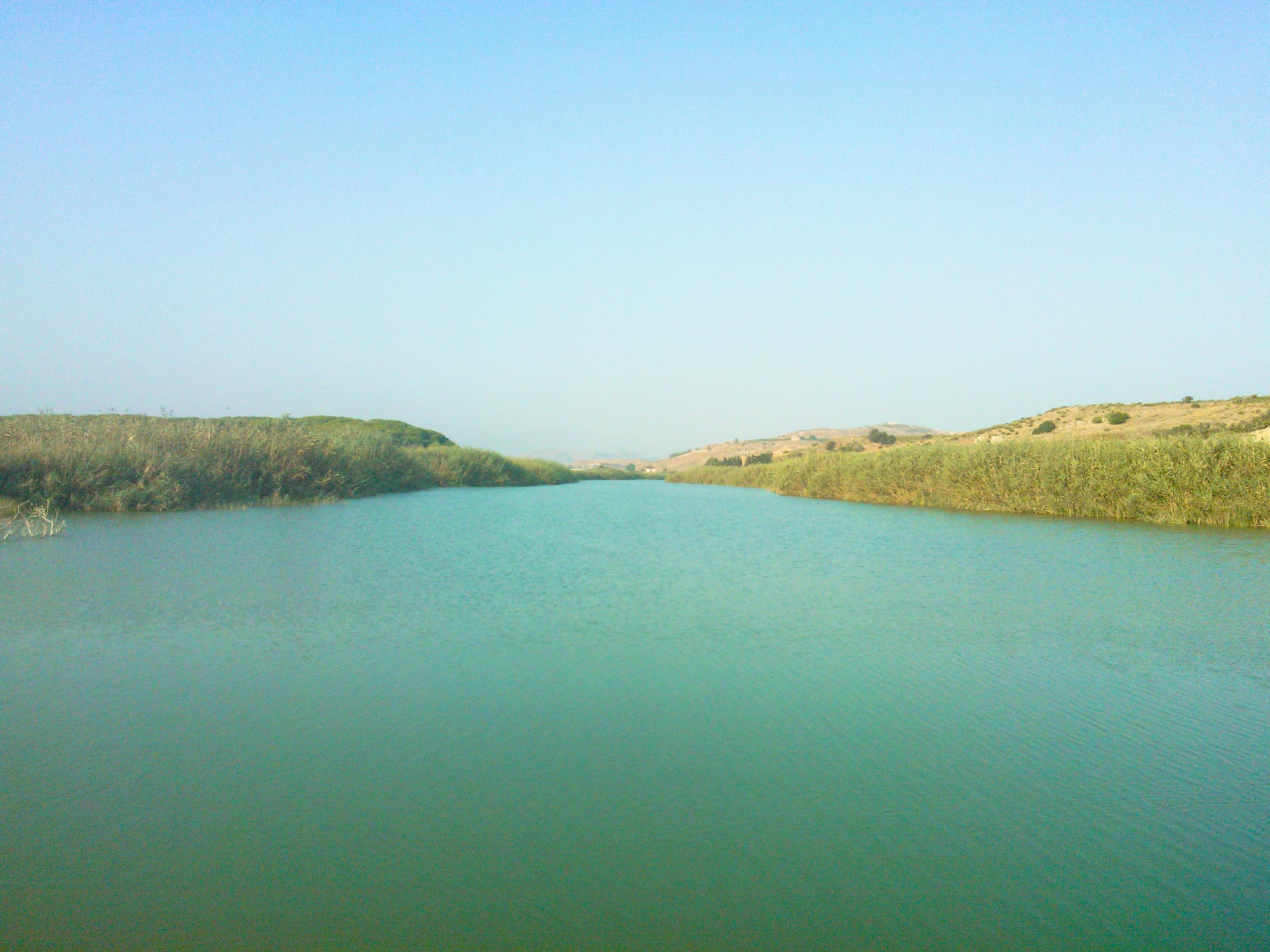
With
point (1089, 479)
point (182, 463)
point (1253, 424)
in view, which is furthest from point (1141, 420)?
point (182, 463)

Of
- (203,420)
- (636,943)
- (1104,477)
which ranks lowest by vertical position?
(636,943)

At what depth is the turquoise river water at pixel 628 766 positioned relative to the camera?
2.40 meters

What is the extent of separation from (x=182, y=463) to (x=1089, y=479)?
19.0 meters

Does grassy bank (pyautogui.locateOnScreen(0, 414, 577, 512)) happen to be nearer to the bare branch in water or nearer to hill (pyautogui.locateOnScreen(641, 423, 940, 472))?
the bare branch in water

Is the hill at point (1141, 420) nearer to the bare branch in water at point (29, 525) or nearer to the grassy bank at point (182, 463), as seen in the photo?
the grassy bank at point (182, 463)

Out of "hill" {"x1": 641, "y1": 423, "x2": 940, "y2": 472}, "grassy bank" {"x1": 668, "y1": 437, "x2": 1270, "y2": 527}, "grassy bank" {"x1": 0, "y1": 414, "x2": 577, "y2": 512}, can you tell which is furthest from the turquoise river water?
"hill" {"x1": 641, "y1": 423, "x2": 940, "y2": 472}

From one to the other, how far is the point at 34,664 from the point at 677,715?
401 cm

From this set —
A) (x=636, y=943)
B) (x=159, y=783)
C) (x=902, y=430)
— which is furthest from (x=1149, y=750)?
(x=902, y=430)

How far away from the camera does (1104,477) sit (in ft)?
52.4

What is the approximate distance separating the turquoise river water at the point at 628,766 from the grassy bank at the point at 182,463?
26.9ft

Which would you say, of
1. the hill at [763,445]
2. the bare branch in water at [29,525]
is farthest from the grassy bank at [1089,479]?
the hill at [763,445]

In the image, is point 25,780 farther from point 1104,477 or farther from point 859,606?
point 1104,477

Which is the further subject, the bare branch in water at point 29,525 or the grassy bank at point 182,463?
the grassy bank at point 182,463

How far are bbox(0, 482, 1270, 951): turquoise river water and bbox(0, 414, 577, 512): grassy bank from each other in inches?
323
